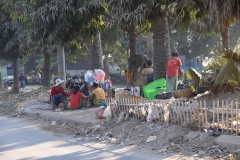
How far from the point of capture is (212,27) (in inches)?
814

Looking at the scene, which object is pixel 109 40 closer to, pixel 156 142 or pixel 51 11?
pixel 51 11

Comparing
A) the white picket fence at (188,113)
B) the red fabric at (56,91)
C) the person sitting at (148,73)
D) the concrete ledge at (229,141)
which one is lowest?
the concrete ledge at (229,141)

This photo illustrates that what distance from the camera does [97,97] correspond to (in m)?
14.3

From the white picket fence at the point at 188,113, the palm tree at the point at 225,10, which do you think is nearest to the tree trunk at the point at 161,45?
the white picket fence at the point at 188,113

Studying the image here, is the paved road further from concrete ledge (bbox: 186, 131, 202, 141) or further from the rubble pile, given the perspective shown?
the rubble pile

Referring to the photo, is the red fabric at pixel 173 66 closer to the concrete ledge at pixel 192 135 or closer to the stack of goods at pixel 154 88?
the stack of goods at pixel 154 88

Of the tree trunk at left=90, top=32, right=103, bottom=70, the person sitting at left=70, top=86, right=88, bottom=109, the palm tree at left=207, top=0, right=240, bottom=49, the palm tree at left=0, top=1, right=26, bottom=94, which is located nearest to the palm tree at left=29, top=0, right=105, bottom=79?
the tree trunk at left=90, top=32, right=103, bottom=70

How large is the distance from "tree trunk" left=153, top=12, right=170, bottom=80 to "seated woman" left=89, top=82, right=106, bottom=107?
221 centimetres

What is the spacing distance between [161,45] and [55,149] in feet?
22.0

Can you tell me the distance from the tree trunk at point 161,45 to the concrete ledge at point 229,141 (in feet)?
21.8

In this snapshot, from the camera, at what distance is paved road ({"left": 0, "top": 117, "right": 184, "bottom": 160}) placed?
8.19 metres

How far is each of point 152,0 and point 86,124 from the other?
13.9 feet

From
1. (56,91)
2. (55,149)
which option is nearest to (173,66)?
(56,91)

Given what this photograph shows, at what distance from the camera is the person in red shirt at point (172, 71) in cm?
1333
